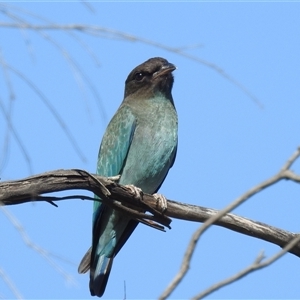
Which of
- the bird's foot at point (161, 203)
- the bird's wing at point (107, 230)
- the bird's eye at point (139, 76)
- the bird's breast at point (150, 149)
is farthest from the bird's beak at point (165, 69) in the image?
the bird's foot at point (161, 203)

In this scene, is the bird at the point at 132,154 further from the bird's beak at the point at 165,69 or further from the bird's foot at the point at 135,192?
the bird's foot at the point at 135,192

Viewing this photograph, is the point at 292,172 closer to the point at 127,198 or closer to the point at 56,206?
the point at 56,206

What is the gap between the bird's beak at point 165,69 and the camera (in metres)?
6.94

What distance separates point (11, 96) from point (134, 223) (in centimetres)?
340

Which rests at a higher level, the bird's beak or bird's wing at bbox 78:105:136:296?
the bird's beak

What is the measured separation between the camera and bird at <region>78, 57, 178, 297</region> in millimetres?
6180

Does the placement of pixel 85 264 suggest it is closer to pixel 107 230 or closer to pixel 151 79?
pixel 107 230

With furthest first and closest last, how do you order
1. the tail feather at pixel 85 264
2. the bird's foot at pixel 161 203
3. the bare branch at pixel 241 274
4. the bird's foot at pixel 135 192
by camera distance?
1. the tail feather at pixel 85 264
2. the bird's foot at pixel 161 203
3. the bird's foot at pixel 135 192
4. the bare branch at pixel 241 274

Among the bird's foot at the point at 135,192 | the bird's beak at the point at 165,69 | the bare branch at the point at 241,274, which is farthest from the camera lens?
the bird's beak at the point at 165,69

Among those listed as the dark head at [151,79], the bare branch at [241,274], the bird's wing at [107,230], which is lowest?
the bare branch at [241,274]

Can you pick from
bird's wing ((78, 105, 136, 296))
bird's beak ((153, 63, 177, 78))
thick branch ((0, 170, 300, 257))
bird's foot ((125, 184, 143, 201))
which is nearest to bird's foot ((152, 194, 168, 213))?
thick branch ((0, 170, 300, 257))

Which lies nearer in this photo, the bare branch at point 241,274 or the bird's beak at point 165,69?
the bare branch at point 241,274

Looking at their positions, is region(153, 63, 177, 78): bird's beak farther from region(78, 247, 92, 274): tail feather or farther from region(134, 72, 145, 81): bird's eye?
region(78, 247, 92, 274): tail feather

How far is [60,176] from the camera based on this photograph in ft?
14.7
